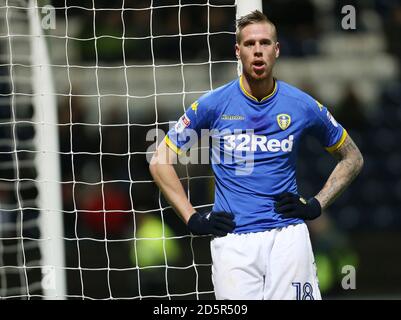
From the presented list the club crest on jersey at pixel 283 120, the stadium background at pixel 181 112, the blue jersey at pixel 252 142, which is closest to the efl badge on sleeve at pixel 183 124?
the blue jersey at pixel 252 142

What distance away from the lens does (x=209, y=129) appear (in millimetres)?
4469

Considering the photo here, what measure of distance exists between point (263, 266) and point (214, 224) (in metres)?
0.31

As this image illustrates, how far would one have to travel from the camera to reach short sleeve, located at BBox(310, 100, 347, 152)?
443 cm

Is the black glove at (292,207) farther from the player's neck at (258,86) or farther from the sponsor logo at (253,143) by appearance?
the player's neck at (258,86)

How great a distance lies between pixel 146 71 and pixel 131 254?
9.02 feet

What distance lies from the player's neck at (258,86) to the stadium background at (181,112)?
12.1ft

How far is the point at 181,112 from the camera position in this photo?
984 cm

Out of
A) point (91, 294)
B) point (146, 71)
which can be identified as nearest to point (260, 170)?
A: point (91, 294)

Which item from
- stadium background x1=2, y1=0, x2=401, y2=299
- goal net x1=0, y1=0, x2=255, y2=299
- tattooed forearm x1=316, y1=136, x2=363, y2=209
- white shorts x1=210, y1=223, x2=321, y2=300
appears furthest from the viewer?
stadium background x1=2, y1=0, x2=401, y2=299

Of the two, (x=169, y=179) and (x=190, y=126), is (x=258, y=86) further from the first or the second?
(x=169, y=179)

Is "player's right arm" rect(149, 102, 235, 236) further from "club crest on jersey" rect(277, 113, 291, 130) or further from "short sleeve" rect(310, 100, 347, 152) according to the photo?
"short sleeve" rect(310, 100, 347, 152)

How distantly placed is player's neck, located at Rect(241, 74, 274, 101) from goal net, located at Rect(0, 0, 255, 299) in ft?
4.27

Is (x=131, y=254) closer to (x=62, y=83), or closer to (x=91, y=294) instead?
(x=91, y=294)

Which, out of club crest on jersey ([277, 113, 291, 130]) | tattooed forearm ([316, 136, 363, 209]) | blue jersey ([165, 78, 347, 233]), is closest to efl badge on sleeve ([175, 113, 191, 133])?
blue jersey ([165, 78, 347, 233])
